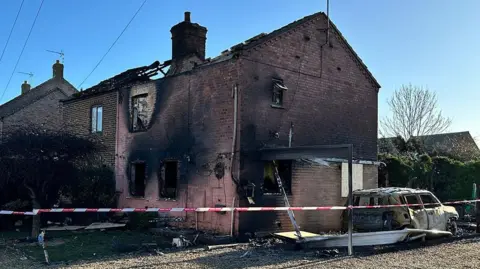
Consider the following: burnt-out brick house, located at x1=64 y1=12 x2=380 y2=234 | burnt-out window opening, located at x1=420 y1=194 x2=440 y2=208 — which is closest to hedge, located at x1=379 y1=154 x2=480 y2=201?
burnt-out brick house, located at x1=64 y1=12 x2=380 y2=234

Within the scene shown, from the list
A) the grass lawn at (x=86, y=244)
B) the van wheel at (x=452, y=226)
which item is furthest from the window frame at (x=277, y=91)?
the van wheel at (x=452, y=226)

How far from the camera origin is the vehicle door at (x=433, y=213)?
12344 mm

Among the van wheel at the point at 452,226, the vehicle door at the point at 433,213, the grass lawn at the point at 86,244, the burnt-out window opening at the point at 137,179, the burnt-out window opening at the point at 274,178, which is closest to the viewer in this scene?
the grass lawn at the point at 86,244

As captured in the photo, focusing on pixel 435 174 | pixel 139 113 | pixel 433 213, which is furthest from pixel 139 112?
pixel 435 174

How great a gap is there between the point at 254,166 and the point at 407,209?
14.3 ft

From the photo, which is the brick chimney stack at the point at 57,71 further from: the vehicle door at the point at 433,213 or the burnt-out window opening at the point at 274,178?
the vehicle door at the point at 433,213

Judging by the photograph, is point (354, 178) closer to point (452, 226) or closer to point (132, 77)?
point (452, 226)

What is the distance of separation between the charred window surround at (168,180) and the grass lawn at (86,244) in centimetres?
163

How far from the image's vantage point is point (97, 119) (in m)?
18.5

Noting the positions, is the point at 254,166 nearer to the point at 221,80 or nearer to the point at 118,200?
the point at 221,80

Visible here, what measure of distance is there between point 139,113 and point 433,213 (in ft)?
34.2

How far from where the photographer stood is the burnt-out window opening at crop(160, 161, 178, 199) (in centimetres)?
1513

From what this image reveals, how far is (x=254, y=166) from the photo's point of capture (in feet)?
42.8

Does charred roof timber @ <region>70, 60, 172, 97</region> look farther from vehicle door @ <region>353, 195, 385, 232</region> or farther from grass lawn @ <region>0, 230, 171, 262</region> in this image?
vehicle door @ <region>353, 195, 385, 232</region>
